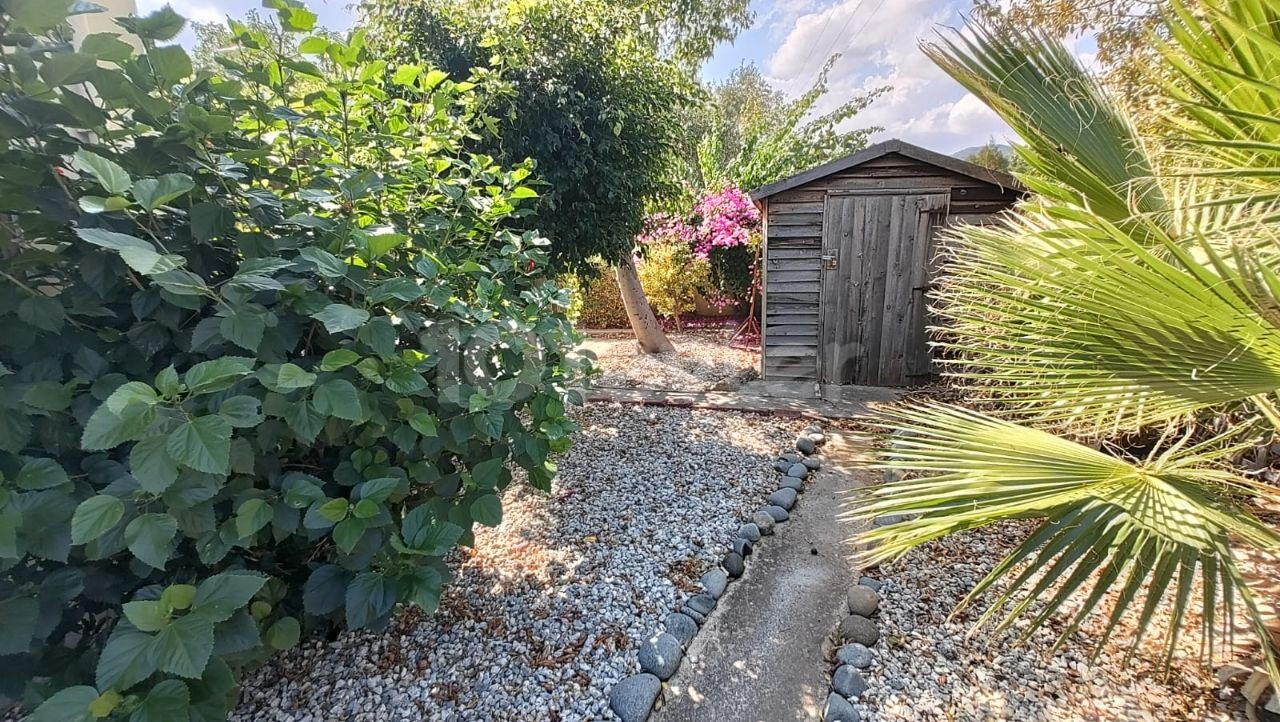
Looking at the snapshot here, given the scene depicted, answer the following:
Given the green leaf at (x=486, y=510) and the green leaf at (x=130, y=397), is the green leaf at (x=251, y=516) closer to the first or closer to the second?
the green leaf at (x=130, y=397)

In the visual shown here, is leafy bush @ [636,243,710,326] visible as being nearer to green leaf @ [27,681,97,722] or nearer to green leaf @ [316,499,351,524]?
green leaf @ [316,499,351,524]

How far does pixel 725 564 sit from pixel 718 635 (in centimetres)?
38

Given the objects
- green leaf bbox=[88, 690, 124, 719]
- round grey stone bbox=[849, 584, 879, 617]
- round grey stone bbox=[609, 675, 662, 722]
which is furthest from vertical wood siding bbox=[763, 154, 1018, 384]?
green leaf bbox=[88, 690, 124, 719]

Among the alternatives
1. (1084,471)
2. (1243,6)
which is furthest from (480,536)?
(1243,6)

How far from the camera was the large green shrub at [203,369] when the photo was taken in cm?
78

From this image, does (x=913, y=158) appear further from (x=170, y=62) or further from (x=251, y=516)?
(x=251, y=516)

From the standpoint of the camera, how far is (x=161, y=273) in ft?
2.59

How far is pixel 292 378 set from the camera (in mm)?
894

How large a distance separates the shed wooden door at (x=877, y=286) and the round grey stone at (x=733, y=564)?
3214 millimetres

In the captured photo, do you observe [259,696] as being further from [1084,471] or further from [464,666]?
[1084,471]

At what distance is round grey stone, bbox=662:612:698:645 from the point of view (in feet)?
6.03

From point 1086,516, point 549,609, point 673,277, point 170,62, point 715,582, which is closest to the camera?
point 170,62

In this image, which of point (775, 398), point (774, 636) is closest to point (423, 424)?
point (774, 636)

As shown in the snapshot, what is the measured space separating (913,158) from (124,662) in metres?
5.39
